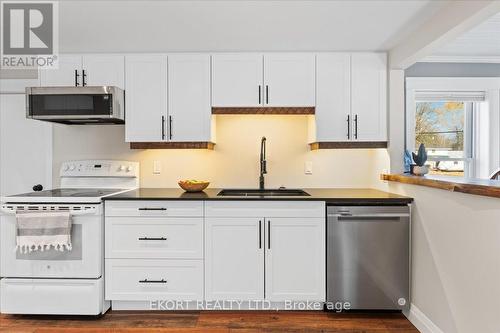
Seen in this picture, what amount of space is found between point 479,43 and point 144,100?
9.76ft

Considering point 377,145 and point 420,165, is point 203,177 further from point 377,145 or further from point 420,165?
point 420,165

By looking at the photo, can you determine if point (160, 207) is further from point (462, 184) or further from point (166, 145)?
point (462, 184)

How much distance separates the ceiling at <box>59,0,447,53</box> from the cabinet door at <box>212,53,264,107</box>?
0.09 metres

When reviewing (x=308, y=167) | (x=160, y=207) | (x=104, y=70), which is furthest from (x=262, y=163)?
(x=104, y=70)

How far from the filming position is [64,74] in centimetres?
305

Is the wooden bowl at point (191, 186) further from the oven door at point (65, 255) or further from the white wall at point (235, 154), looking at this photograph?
the oven door at point (65, 255)

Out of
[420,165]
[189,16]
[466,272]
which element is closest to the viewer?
[466,272]

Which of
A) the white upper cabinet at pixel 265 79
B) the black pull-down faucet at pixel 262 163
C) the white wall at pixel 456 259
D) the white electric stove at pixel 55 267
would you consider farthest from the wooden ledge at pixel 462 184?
the white electric stove at pixel 55 267

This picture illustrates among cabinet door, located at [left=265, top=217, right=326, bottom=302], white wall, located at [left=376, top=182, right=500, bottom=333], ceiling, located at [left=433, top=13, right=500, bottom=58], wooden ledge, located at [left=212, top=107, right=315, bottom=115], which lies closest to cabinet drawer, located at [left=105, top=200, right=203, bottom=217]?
cabinet door, located at [left=265, top=217, right=326, bottom=302]

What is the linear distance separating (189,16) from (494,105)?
10.0 ft

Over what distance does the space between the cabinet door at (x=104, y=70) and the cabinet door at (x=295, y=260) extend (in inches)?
72.6

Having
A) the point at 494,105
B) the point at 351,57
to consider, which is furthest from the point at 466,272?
the point at 494,105

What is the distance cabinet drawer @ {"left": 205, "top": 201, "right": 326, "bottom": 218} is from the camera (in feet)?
8.61

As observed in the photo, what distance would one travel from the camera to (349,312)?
2.69m
